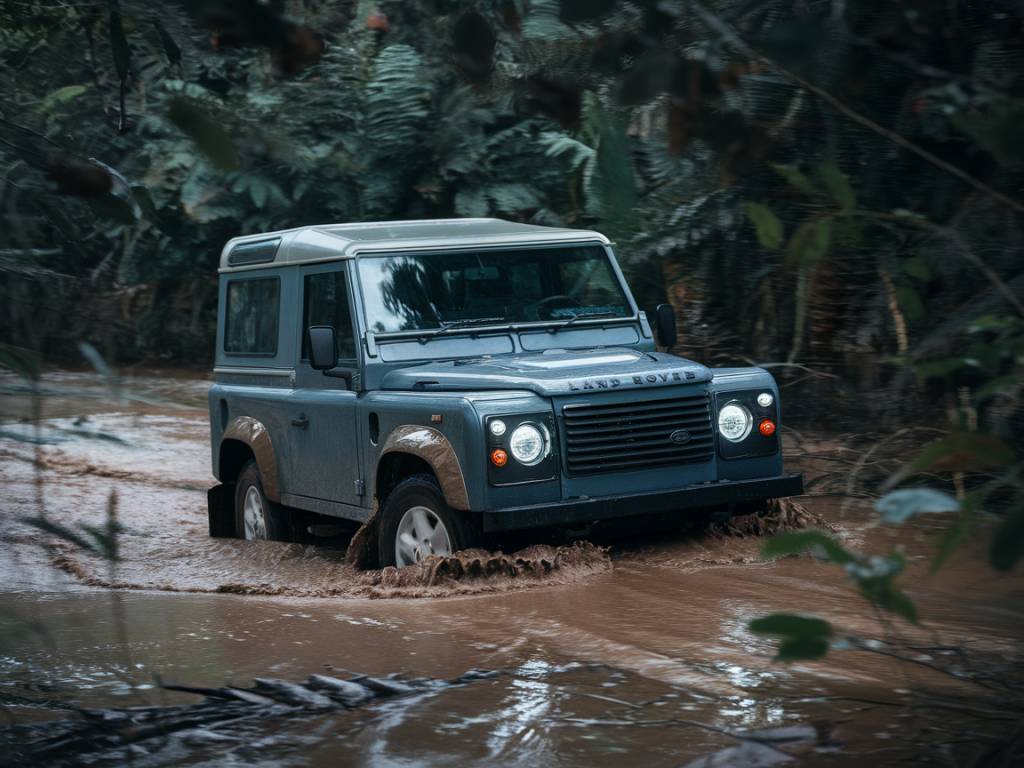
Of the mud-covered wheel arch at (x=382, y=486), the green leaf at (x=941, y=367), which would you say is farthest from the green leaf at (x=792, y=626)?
the mud-covered wheel arch at (x=382, y=486)

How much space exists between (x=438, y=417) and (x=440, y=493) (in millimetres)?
364

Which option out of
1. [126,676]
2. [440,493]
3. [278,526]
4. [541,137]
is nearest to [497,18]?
[126,676]

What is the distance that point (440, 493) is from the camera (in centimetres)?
672

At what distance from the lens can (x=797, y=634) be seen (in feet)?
8.26

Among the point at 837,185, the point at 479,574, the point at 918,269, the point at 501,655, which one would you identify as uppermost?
the point at 837,185

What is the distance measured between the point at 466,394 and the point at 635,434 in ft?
2.73

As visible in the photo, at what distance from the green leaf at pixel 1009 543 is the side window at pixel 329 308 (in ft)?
17.8

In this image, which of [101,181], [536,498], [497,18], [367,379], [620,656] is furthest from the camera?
[367,379]

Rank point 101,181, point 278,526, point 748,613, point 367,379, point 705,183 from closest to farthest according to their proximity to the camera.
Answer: point 101,181, point 748,613, point 367,379, point 278,526, point 705,183

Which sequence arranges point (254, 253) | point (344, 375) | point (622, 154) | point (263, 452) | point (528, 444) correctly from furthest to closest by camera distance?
point (254, 253), point (263, 452), point (344, 375), point (528, 444), point (622, 154)

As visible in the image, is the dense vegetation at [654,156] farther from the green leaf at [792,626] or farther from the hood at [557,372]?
the hood at [557,372]

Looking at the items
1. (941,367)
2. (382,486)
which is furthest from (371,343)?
(941,367)

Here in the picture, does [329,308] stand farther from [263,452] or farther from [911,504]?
[911,504]

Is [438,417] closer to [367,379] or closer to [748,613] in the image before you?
[367,379]
